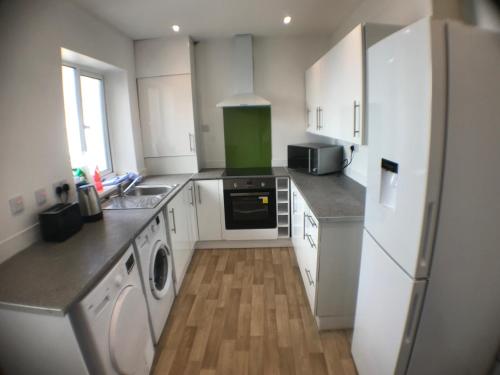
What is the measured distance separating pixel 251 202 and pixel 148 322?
5.44 feet

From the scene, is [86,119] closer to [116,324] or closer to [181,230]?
[181,230]

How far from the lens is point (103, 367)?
1.18m

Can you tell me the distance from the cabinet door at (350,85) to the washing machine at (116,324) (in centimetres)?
162

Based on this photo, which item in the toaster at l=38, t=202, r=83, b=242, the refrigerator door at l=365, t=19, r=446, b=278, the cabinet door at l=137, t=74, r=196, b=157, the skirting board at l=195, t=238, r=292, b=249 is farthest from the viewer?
the skirting board at l=195, t=238, r=292, b=249

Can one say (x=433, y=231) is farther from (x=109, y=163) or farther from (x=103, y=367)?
(x=109, y=163)

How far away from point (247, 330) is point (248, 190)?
1.46 m

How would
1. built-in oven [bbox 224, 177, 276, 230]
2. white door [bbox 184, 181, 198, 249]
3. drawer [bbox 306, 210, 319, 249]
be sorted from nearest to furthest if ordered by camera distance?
1. drawer [bbox 306, 210, 319, 249]
2. white door [bbox 184, 181, 198, 249]
3. built-in oven [bbox 224, 177, 276, 230]

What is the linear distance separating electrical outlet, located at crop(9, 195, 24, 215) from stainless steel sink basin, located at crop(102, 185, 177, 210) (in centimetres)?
65

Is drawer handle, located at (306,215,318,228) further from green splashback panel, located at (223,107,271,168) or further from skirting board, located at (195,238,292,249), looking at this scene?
green splashback panel, located at (223,107,271,168)

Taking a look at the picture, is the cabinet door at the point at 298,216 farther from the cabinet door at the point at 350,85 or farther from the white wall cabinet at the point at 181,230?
the white wall cabinet at the point at 181,230

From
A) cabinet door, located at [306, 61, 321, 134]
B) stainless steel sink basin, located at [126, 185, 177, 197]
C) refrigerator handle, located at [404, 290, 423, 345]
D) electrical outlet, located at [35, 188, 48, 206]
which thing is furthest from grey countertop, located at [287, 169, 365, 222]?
electrical outlet, located at [35, 188, 48, 206]

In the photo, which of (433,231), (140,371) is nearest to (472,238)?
(433,231)

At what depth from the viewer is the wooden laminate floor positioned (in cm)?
175


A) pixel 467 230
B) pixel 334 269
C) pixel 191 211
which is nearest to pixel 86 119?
pixel 191 211
